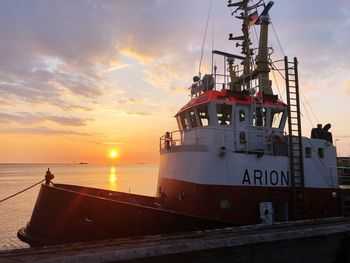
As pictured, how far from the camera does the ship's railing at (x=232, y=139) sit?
13.9 metres

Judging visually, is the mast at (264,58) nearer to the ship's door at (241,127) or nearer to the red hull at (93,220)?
the ship's door at (241,127)

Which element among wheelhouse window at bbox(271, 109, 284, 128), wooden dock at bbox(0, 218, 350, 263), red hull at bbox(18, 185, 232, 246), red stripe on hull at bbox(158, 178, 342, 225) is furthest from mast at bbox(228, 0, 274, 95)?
wooden dock at bbox(0, 218, 350, 263)

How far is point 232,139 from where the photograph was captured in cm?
1409

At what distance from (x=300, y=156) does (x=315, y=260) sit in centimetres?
769

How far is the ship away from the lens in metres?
12.6

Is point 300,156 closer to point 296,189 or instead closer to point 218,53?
point 296,189

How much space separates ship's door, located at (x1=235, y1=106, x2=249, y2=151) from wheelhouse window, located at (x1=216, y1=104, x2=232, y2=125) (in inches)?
10.6

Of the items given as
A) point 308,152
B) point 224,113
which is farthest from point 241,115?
point 308,152

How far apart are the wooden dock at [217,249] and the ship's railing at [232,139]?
597 centimetres

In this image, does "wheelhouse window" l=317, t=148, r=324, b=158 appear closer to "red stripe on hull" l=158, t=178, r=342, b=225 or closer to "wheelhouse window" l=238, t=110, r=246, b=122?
"red stripe on hull" l=158, t=178, r=342, b=225

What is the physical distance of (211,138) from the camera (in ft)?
45.4

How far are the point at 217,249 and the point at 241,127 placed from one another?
9.06 metres

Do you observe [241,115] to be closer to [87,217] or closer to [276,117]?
Result: [276,117]

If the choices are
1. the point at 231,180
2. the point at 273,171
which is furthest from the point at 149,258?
the point at 273,171
